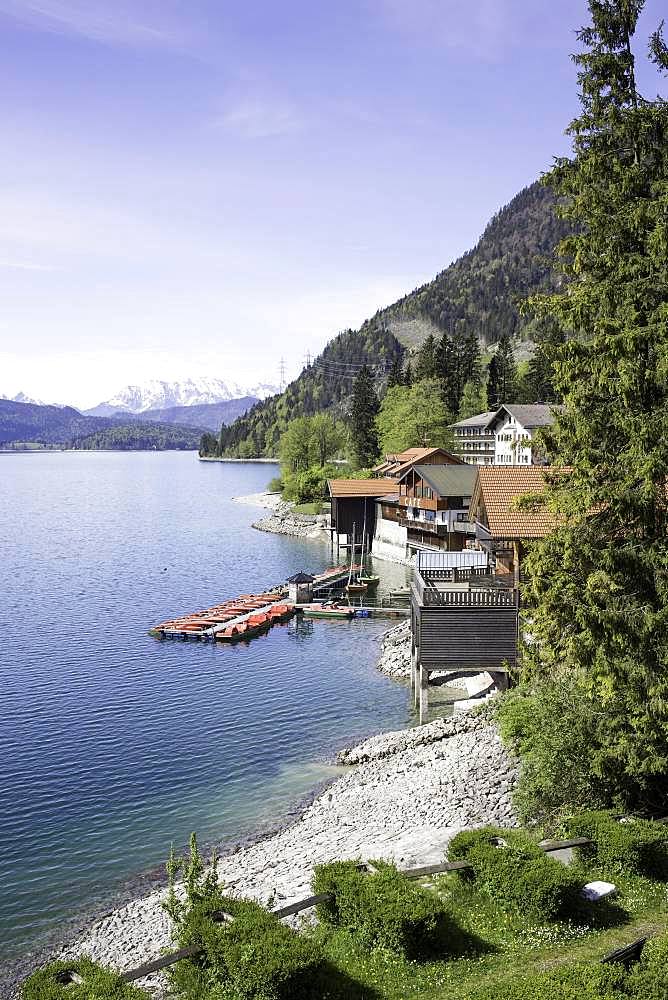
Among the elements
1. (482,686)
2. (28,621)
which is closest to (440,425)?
(28,621)

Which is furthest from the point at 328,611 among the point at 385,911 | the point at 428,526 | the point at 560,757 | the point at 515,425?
the point at 515,425

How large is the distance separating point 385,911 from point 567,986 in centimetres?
374

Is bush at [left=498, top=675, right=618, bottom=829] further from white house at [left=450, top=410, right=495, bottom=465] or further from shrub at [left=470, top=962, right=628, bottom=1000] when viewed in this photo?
white house at [left=450, top=410, right=495, bottom=465]

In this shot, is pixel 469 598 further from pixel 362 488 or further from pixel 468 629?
pixel 362 488

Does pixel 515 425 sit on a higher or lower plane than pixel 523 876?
higher

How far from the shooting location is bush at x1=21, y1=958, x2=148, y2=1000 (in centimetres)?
1147

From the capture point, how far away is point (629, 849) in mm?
15758

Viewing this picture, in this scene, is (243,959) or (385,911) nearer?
(243,959)

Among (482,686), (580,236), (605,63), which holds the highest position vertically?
(605,63)

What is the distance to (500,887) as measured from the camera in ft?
48.5

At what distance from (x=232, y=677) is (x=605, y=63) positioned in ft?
117

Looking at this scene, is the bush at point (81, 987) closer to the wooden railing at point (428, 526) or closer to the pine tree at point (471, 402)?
the wooden railing at point (428, 526)

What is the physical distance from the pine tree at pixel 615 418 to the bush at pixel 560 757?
1.90 ft

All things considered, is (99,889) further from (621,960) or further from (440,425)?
(440,425)
